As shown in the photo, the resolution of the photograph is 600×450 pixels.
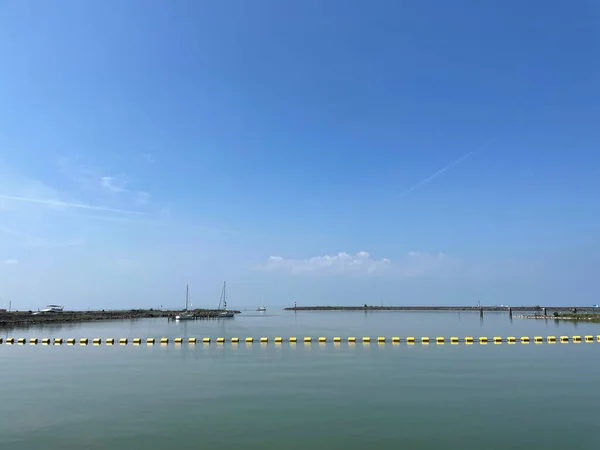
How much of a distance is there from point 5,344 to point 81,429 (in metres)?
55.4

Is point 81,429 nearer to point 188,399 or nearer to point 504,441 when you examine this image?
point 188,399

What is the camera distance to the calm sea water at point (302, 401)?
83.6ft

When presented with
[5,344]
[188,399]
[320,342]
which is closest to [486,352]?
[320,342]

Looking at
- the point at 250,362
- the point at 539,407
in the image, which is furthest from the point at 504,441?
the point at 250,362

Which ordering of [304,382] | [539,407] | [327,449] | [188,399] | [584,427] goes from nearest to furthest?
[327,449], [584,427], [539,407], [188,399], [304,382]

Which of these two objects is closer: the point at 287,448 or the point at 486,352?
the point at 287,448

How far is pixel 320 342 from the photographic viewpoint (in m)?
73.2

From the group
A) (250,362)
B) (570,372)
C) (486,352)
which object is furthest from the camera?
(486,352)

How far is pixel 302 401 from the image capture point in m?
34.0

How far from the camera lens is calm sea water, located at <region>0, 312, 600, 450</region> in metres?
25.5

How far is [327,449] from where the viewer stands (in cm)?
2370

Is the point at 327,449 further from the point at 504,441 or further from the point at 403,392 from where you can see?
the point at 403,392

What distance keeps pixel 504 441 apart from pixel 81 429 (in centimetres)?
2463

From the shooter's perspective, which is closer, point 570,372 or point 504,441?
point 504,441
